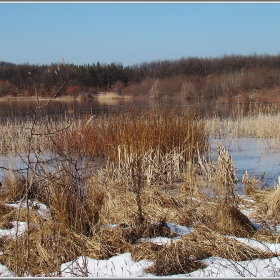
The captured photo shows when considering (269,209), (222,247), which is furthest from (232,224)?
(269,209)

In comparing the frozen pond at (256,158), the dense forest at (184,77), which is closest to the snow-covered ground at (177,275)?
the frozen pond at (256,158)

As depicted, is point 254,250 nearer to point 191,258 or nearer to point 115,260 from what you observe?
point 191,258

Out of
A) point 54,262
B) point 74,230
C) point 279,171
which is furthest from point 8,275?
point 279,171

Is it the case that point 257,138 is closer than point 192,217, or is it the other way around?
point 192,217

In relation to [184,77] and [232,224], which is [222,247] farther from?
[184,77]

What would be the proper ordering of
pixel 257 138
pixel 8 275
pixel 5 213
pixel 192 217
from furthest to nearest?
pixel 257 138 < pixel 5 213 < pixel 192 217 < pixel 8 275

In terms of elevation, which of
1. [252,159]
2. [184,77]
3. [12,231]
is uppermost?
[184,77]

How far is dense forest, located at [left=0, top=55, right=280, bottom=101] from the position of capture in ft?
102

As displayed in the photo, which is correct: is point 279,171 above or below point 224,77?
below

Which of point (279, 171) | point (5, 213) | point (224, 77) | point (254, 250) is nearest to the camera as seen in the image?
point (254, 250)

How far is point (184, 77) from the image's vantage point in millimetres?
39094

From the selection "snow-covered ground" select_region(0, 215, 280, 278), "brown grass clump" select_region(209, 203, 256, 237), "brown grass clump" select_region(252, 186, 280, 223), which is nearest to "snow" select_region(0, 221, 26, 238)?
"snow-covered ground" select_region(0, 215, 280, 278)

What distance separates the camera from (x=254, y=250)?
2.87 m

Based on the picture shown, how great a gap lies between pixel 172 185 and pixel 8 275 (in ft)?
9.64
